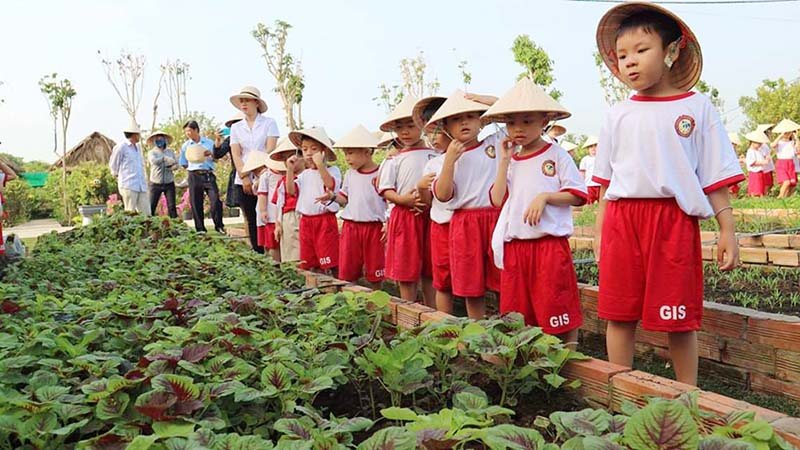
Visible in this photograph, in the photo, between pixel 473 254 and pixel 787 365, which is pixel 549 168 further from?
pixel 787 365

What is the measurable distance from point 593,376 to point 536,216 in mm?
1323

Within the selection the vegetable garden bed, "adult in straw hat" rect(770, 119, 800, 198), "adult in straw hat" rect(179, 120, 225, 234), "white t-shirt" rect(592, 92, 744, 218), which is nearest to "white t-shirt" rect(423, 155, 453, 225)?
the vegetable garden bed

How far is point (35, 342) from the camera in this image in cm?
243

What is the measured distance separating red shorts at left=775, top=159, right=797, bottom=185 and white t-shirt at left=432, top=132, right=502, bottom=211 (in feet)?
43.6

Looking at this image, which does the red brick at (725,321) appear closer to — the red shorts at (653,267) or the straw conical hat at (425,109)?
the red shorts at (653,267)

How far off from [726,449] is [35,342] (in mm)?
2115

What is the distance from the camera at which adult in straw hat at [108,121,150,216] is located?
36.6 feet

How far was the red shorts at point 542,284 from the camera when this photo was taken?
345 centimetres

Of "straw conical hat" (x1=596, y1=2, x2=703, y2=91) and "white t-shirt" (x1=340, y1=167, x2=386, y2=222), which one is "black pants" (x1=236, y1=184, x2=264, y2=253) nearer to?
"white t-shirt" (x1=340, y1=167, x2=386, y2=222)

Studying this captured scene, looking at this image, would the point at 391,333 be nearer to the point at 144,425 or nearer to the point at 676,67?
the point at 144,425

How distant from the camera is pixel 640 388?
1.99 meters

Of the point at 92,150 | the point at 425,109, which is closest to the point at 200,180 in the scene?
the point at 425,109

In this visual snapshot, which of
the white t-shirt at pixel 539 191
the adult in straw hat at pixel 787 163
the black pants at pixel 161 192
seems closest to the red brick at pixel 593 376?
the white t-shirt at pixel 539 191

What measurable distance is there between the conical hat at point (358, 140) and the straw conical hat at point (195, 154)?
4617 mm
